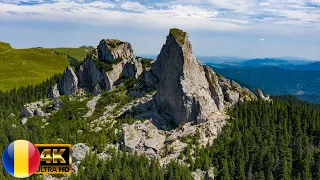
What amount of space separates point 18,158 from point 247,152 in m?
91.0

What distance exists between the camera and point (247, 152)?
408ft

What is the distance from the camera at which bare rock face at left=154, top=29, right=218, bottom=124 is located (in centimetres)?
13988

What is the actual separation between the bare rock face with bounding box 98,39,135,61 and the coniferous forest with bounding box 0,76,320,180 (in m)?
51.0

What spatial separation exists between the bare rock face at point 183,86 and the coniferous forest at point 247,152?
1375cm

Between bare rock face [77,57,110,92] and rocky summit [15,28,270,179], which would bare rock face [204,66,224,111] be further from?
bare rock face [77,57,110,92]

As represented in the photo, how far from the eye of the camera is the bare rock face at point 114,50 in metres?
185

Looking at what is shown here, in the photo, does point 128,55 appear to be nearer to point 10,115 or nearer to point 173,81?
point 173,81

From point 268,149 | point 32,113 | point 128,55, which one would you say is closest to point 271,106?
point 268,149

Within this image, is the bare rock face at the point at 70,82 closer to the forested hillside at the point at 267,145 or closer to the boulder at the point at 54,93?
the boulder at the point at 54,93

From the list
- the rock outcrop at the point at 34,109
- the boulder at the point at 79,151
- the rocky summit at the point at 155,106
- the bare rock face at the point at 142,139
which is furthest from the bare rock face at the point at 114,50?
the boulder at the point at 79,151

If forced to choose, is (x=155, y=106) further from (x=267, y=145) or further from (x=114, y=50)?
(x=114, y=50)

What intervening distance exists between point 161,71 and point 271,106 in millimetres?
53384

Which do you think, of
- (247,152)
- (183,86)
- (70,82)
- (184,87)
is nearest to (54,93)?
(70,82)

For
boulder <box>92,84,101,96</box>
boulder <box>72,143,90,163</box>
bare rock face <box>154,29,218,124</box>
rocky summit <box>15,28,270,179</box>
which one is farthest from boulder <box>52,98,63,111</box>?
bare rock face <box>154,29,218,124</box>
